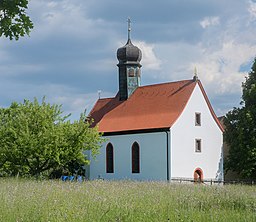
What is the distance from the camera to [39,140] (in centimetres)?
3412

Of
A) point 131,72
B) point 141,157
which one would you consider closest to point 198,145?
point 141,157

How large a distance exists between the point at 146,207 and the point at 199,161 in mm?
28448

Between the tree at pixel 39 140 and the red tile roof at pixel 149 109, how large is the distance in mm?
6143

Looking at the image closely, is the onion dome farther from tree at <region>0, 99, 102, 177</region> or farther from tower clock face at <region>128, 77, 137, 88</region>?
tree at <region>0, 99, 102, 177</region>

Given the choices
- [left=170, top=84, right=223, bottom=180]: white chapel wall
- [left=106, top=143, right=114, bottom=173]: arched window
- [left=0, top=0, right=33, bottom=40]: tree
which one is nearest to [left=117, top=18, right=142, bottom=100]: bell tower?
[left=106, top=143, right=114, bottom=173]: arched window

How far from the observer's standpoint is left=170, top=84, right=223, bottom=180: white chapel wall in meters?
39.8

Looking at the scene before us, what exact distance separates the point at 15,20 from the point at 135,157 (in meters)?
32.4

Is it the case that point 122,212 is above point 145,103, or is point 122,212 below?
below

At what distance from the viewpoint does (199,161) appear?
41.6 meters

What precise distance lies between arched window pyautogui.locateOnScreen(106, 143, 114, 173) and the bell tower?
15.9 ft

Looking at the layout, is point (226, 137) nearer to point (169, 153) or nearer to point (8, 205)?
point (169, 153)

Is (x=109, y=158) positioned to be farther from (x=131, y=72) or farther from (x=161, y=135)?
(x=131, y=72)

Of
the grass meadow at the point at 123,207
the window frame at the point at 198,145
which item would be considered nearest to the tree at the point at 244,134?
the window frame at the point at 198,145

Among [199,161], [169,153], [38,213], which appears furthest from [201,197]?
[199,161]
